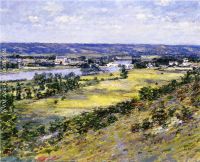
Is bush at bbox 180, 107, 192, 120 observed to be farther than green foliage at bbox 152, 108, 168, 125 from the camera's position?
No

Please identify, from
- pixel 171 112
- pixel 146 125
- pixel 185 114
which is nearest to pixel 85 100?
pixel 171 112

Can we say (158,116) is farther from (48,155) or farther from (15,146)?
(15,146)

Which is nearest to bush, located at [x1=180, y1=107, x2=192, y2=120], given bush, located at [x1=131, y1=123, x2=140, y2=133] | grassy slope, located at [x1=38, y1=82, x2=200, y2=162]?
grassy slope, located at [x1=38, y1=82, x2=200, y2=162]

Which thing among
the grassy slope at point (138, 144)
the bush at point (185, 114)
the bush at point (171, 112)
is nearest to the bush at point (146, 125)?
the grassy slope at point (138, 144)

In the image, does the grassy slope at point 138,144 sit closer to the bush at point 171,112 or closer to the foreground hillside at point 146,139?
the foreground hillside at point 146,139

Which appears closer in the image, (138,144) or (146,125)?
(138,144)

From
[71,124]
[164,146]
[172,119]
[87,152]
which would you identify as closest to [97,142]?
[87,152]

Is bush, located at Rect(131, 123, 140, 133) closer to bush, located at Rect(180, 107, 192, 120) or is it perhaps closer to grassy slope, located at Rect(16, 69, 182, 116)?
bush, located at Rect(180, 107, 192, 120)

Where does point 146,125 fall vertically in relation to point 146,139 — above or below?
above

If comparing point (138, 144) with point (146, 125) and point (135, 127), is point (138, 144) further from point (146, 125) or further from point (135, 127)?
point (135, 127)
